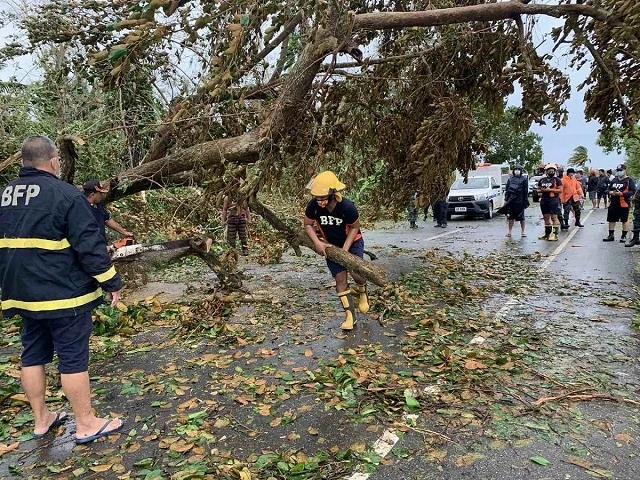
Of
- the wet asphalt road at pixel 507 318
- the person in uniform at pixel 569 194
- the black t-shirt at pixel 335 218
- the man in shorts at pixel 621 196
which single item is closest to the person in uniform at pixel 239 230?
the wet asphalt road at pixel 507 318

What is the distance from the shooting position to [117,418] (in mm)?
3283

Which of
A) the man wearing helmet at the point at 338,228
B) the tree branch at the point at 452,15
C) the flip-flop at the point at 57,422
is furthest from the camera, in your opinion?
the tree branch at the point at 452,15

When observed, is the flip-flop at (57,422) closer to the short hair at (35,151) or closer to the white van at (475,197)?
the short hair at (35,151)

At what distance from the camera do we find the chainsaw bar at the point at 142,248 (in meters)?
5.52

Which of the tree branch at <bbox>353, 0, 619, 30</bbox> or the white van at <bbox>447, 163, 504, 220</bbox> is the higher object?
the tree branch at <bbox>353, 0, 619, 30</bbox>

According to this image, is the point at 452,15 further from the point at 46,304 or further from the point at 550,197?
the point at 550,197

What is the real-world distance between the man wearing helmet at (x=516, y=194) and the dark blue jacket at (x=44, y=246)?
1131cm

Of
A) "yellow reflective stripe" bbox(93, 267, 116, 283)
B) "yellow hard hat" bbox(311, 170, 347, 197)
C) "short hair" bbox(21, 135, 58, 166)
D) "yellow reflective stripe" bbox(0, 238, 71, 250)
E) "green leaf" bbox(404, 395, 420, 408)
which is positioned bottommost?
"green leaf" bbox(404, 395, 420, 408)

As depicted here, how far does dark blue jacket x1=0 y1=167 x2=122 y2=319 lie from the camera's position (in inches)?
115

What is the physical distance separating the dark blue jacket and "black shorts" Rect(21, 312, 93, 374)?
0.10 metres

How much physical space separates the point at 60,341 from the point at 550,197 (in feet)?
38.7

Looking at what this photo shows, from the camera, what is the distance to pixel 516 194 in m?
12.4

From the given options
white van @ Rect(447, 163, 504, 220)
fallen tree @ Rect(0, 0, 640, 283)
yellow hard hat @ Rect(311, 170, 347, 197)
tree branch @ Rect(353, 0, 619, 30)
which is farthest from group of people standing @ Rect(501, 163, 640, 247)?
yellow hard hat @ Rect(311, 170, 347, 197)

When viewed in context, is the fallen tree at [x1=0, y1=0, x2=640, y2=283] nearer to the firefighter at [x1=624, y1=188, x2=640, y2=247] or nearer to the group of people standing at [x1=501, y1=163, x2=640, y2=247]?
the firefighter at [x1=624, y1=188, x2=640, y2=247]
